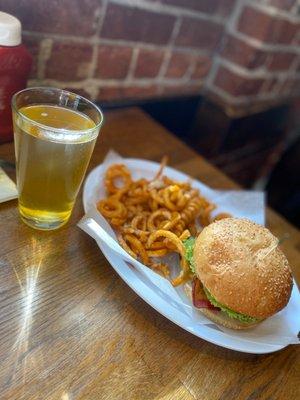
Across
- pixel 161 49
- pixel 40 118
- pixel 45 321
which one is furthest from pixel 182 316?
pixel 161 49

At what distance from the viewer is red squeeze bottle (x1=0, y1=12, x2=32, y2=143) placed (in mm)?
660

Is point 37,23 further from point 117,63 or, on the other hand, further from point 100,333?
point 100,333

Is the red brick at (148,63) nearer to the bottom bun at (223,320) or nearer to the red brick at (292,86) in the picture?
the red brick at (292,86)

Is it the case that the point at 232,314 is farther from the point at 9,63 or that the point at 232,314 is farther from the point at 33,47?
the point at 33,47

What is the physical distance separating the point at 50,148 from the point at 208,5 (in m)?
0.95

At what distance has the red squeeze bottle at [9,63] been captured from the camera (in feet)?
2.17

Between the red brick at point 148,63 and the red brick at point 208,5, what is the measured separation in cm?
15

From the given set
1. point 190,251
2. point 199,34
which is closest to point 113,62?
point 199,34

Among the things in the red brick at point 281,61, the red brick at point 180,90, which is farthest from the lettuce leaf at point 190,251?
the red brick at point 281,61

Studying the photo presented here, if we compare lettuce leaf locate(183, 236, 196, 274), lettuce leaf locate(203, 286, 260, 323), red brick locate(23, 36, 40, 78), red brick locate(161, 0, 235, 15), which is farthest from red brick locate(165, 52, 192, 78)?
lettuce leaf locate(203, 286, 260, 323)

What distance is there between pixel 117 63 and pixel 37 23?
31cm

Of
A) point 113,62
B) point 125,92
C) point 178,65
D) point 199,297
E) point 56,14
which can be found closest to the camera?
point 199,297

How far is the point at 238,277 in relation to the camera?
0.59 m

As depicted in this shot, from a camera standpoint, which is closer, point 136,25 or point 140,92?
point 136,25
